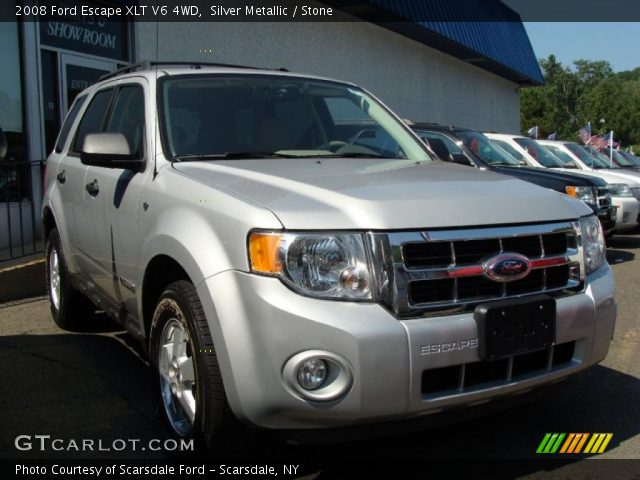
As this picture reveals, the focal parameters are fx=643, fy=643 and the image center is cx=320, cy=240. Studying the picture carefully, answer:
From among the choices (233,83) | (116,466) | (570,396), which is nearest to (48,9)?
(233,83)

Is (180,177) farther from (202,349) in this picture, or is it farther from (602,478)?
(602,478)

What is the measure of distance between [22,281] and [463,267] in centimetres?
516

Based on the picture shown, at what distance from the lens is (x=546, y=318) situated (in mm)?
2660

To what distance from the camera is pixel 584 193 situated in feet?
26.2

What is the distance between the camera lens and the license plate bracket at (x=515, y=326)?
2.50 meters

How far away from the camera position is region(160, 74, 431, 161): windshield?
11.7ft

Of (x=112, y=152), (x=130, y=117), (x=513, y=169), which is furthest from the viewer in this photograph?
(x=513, y=169)

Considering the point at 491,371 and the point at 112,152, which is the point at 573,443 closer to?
the point at 491,371

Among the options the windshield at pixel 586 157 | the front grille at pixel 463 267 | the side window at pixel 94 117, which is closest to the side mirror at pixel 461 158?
the side window at pixel 94 117

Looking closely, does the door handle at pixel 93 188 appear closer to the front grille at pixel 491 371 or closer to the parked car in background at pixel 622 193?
the front grille at pixel 491 371

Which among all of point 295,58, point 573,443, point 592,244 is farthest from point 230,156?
point 295,58

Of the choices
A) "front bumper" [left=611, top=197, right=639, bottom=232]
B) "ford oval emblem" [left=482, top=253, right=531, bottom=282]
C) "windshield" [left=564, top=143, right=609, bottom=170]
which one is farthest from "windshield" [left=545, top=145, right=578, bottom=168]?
"ford oval emblem" [left=482, top=253, right=531, bottom=282]

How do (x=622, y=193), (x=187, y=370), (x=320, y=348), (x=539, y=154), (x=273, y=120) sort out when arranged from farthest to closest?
(x=539, y=154)
(x=622, y=193)
(x=273, y=120)
(x=187, y=370)
(x=320, y=348)

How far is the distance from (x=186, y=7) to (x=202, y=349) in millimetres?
9320
